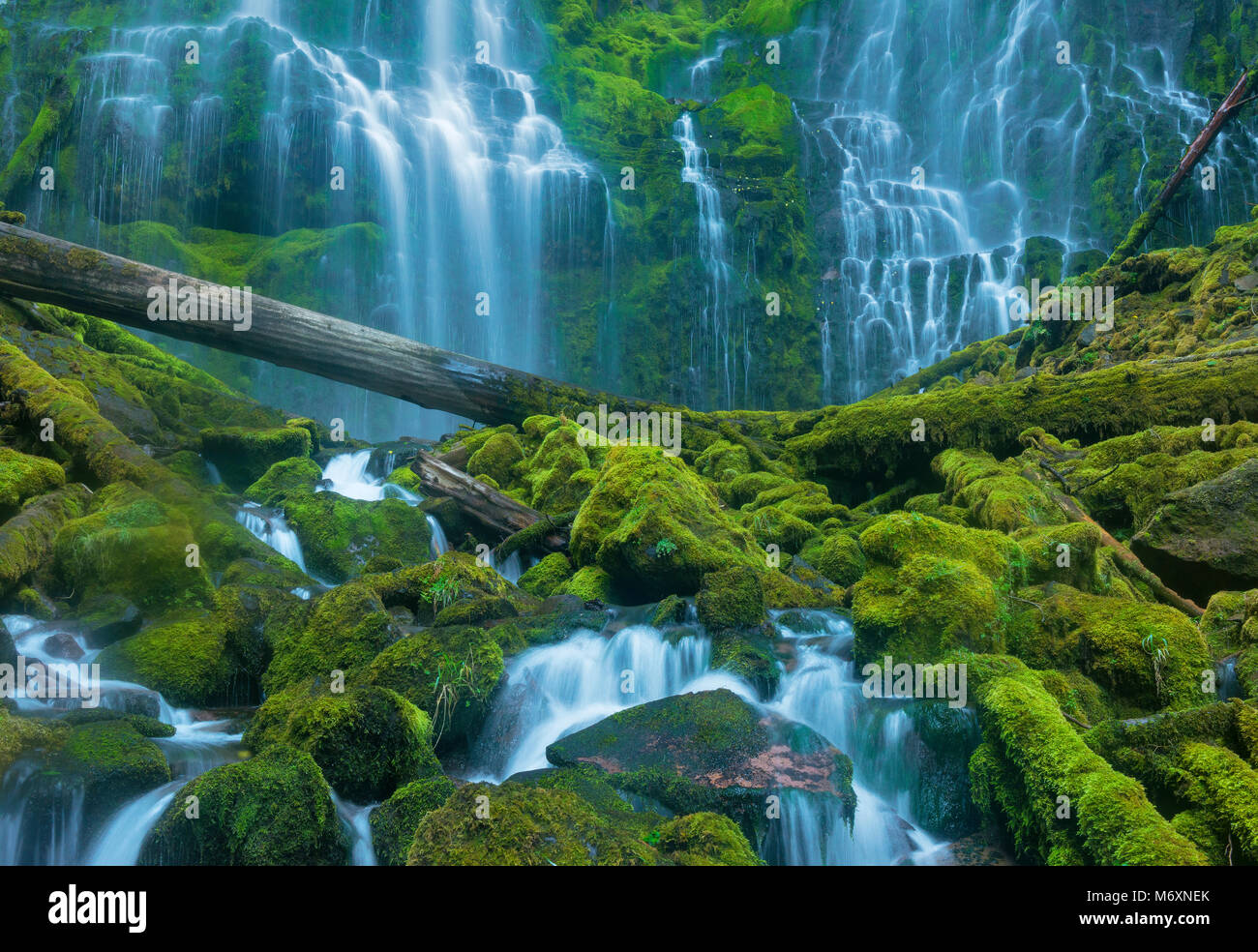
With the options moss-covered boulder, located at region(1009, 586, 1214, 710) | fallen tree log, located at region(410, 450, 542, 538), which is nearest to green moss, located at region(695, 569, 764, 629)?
moss-covered boulder, located at region(1009, 586, 1214, 710)

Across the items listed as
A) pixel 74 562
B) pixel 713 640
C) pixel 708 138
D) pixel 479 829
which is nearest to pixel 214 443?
pixel 74 562

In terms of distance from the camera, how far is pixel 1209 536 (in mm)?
6383

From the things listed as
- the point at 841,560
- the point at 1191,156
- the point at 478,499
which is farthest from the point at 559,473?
the point at 1191,156

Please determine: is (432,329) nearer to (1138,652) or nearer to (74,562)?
(74,562)

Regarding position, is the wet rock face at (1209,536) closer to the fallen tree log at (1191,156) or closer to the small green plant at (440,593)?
the small green plant at (440,593)

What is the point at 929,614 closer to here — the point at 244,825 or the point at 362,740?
the point at 362,740

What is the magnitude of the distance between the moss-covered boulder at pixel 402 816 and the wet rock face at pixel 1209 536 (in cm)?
583

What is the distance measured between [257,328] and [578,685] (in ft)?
22.3

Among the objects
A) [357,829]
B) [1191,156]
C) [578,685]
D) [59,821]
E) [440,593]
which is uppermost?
[1191,156]

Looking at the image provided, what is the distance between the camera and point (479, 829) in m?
3.39

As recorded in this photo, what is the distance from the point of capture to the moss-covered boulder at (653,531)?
23.8 ft

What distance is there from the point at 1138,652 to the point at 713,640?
9.49ft

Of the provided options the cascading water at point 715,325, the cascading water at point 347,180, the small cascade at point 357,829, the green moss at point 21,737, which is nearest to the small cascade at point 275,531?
the green moss at point 21,737

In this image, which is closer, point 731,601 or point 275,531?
point 731,601
